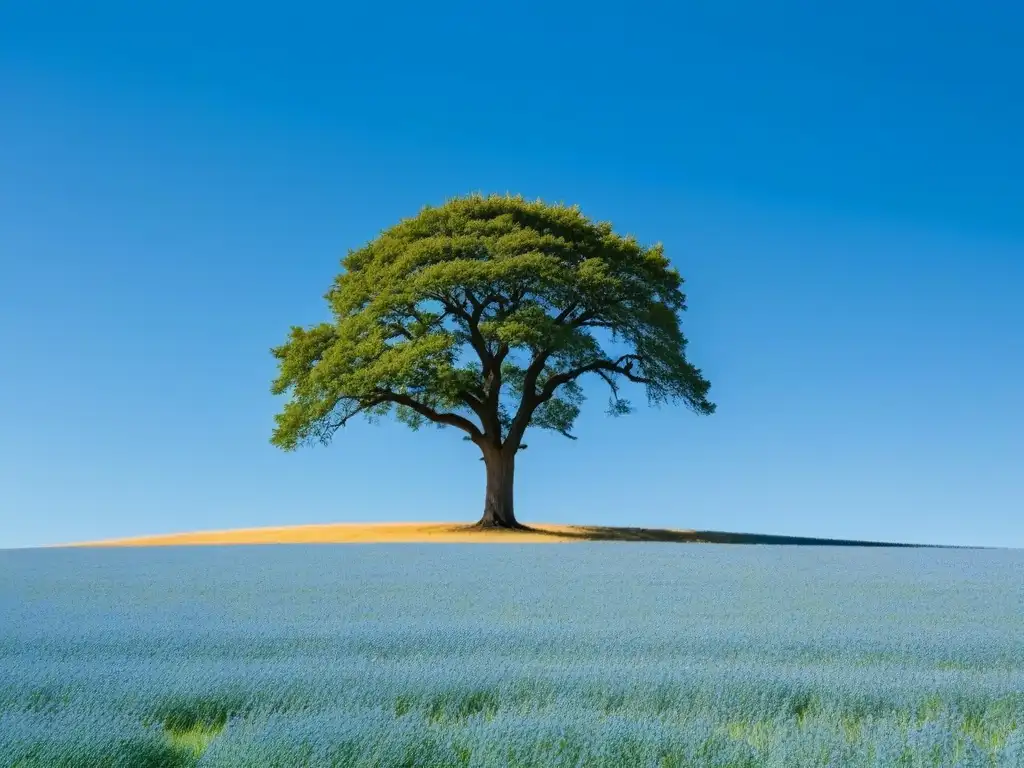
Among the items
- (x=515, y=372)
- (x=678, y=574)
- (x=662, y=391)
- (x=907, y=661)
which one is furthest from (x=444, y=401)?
(x=907, y=661)

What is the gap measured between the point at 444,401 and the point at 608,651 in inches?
838

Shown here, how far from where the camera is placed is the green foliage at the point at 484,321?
78.9 feet

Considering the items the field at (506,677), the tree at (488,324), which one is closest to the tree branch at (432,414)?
the tree at (488,324)

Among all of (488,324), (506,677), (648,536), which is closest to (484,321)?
(488,324)

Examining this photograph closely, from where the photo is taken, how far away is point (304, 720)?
10.6 feet

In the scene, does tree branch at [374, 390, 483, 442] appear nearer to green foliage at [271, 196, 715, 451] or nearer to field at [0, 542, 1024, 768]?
green foliage at [271, 196, 715, 451]

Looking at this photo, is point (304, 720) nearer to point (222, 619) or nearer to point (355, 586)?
point (222, 619)

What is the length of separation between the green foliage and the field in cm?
1575

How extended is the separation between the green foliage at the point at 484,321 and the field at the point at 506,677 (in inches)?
620

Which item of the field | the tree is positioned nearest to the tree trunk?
the tree

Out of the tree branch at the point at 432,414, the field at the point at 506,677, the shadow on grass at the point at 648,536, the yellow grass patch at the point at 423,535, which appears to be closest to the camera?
the field at the point at 506,677

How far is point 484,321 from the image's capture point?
24359 mm

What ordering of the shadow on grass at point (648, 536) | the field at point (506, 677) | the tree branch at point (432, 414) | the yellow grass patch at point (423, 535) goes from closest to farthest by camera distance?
1. the field at point (506, 677)
2. the yellow grass patch at point (423, 535)
3. the shadow on grass at point (648, 536)
4. the tree branch at point (432, 414)

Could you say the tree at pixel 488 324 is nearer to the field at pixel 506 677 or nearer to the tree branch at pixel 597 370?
the tree branch at pixel 597 370
